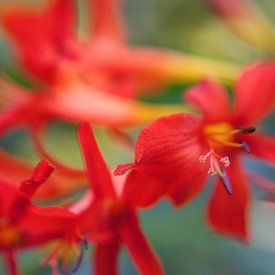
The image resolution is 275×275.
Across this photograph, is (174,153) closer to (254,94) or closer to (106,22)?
(254,94)

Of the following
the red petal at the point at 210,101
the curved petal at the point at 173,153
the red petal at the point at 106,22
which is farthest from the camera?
the red petal at the point at 106,22

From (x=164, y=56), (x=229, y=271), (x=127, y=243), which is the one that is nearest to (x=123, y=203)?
(x=127, y=243)

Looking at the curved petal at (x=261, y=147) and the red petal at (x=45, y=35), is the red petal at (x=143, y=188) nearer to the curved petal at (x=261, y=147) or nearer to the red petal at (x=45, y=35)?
the curved petal at (x=261, y=147)

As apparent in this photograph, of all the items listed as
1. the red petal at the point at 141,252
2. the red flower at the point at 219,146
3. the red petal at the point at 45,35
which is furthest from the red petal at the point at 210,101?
the red petal at the point at 45,35

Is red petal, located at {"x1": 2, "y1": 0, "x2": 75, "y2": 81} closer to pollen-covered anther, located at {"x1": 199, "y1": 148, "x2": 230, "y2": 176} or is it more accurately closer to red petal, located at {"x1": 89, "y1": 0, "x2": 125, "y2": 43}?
red petal, located at {"x1": 89, "y1": 0, "x2": 125, "y2": 43}

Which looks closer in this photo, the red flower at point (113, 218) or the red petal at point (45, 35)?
the red flower at point (113, 218)

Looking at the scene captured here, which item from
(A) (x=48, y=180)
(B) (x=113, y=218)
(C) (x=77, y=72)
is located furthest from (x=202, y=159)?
(C) (x=77, y=72)

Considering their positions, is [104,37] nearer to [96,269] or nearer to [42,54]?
[42,54]
